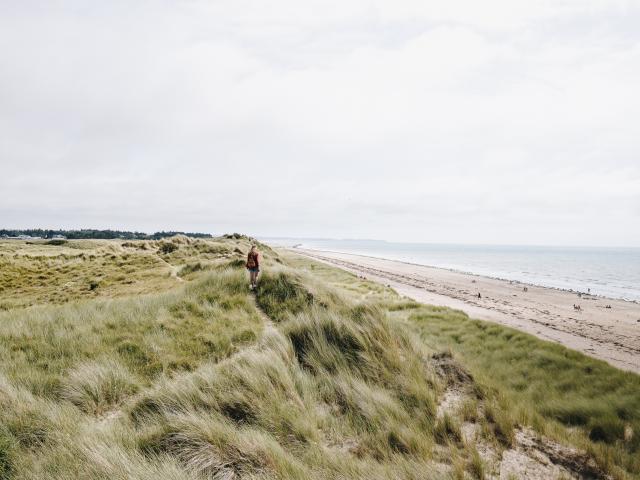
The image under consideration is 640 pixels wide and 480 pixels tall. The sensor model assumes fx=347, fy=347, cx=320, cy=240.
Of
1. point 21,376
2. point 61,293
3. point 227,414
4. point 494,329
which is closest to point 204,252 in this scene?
point 61,293

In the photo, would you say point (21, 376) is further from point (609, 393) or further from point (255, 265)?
point (609, 393)

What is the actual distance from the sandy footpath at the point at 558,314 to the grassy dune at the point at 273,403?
9.79 m

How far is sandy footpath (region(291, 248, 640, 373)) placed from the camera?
18500mm

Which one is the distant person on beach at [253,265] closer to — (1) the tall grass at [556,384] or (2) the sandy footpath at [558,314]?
(1) the tall grass at [556,384]

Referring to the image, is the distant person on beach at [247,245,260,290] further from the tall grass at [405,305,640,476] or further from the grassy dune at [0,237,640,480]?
the tall grass at [405,305,640,476]

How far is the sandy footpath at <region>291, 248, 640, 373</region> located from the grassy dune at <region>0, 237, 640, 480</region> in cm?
979

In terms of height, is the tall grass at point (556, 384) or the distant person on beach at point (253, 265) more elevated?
the distant person on beach at point (253, 265)

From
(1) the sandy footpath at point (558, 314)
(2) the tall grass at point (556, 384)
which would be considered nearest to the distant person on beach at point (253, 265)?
(2) the tall grass at point (556, 384)

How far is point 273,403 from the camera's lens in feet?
16.4

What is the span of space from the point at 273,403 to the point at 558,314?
98.1ft

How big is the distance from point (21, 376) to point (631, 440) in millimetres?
10963

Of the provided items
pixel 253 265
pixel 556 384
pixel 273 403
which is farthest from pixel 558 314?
pixel 273 403

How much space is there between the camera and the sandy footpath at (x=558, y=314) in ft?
60.7

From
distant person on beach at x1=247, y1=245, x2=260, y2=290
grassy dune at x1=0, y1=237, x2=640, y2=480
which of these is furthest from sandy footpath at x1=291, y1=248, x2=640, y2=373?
distant person on beach at x1=247, y1=245, x2=260, y2=290
